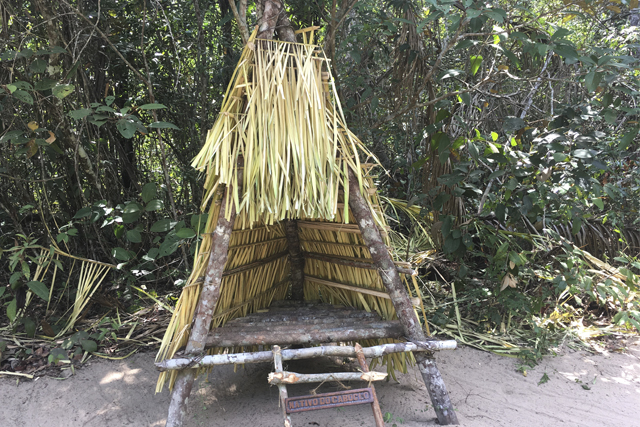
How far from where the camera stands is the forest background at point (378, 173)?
2.35 m

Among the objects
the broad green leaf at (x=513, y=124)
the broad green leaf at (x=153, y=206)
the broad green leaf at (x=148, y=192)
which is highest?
the broad green leaf at (x=513, y=124)

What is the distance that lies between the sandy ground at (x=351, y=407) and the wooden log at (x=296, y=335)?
14.3 inches

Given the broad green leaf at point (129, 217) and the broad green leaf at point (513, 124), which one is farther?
the broad green leaf at point (129, 217)

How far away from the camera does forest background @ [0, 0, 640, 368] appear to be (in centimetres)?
235

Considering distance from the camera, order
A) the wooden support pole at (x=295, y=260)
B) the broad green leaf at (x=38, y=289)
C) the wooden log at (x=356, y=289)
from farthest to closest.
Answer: the wooden support pole at (x=295, y=260) → the broad green leaf at (x=38, y=289) → the wooden log at (x=356, y=289)

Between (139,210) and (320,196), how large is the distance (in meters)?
1.32

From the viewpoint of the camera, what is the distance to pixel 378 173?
2.28 m

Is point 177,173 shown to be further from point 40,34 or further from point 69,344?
point 69,344

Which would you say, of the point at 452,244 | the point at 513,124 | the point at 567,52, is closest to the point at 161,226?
the point at 452,244

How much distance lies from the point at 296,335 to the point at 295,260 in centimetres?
80

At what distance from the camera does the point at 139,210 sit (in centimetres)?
247

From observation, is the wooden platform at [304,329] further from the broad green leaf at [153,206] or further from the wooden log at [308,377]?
the broad green leaf at [153,206]

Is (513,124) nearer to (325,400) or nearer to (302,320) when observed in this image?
(302,320)

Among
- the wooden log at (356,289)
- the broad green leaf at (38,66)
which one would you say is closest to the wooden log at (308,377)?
the wooden log at (356,289)
